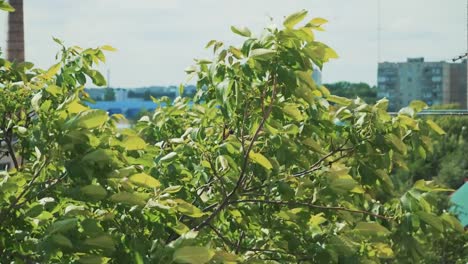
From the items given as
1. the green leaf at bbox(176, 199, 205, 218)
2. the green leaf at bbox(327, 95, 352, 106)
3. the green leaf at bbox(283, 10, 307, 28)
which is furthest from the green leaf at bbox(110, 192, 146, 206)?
the green leaf at bbox(327, 95, 352, 106)

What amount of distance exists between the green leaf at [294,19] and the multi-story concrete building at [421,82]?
73.3m

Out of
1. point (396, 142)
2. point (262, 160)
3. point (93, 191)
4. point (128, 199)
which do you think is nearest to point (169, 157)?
point (262, 160)

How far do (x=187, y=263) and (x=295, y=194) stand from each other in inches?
54.9

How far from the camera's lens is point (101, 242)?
11.3 feet

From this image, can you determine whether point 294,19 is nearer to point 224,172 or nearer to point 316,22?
point 316,22

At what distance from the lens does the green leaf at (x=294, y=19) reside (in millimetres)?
4125

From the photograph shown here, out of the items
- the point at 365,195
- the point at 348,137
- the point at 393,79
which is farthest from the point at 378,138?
the point at 393,79

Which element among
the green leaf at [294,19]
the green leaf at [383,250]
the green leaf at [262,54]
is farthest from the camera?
the green leaf at [383,250]

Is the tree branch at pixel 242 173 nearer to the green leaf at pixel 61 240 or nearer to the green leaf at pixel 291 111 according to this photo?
the green leaf at pixel 291 111

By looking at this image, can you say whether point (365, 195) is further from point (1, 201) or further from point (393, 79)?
point (393, 79)

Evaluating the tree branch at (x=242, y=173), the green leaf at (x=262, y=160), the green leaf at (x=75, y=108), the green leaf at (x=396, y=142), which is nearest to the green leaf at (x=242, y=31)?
the tree branch at (x=242, y=173)

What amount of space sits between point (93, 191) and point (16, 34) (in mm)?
7876

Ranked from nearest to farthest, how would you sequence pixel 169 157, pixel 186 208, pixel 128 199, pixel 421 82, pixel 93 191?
pixel 93 191 < pixel 128 199 < pixel 186 208 < pixel 169 157 < pixel 421 82

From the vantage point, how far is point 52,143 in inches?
141
